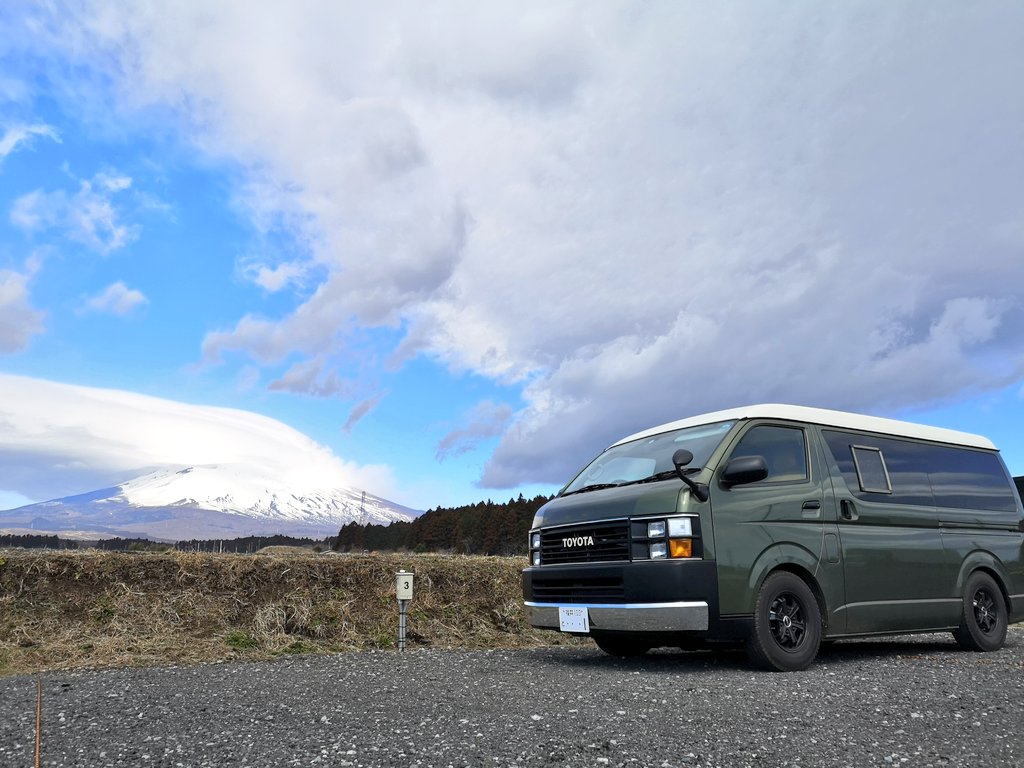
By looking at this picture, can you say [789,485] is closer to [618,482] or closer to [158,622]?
[618,482]

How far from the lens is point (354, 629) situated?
10.5 meters

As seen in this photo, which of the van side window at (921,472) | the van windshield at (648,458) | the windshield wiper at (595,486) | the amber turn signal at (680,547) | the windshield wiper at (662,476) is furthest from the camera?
the van side window at (921,472)

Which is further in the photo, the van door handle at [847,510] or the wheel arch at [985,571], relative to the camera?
the wheel arch at [985,571]

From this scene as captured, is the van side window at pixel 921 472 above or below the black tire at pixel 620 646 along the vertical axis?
above

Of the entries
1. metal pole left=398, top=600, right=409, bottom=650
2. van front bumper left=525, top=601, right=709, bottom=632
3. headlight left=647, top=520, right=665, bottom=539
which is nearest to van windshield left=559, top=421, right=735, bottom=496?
headlight left=647, top=520, right=665, bottom=539

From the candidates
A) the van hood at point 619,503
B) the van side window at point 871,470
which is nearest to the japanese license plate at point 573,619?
the van hood at point 619,503

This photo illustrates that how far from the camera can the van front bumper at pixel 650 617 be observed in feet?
21.9

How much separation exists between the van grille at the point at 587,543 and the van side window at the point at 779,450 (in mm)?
1402

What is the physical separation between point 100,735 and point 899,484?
800cm

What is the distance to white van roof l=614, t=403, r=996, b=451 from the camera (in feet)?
26.2

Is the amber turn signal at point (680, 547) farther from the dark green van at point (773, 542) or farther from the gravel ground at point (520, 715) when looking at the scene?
the gravel ground at point (520, 715)

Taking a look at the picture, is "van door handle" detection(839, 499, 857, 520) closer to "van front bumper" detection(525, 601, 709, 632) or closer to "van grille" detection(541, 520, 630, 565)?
"van front bumper" detection(525, 601, 709, 632)

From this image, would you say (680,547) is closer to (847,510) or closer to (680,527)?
(680,527)

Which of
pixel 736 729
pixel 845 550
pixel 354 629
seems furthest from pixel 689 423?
pixel 354 629
